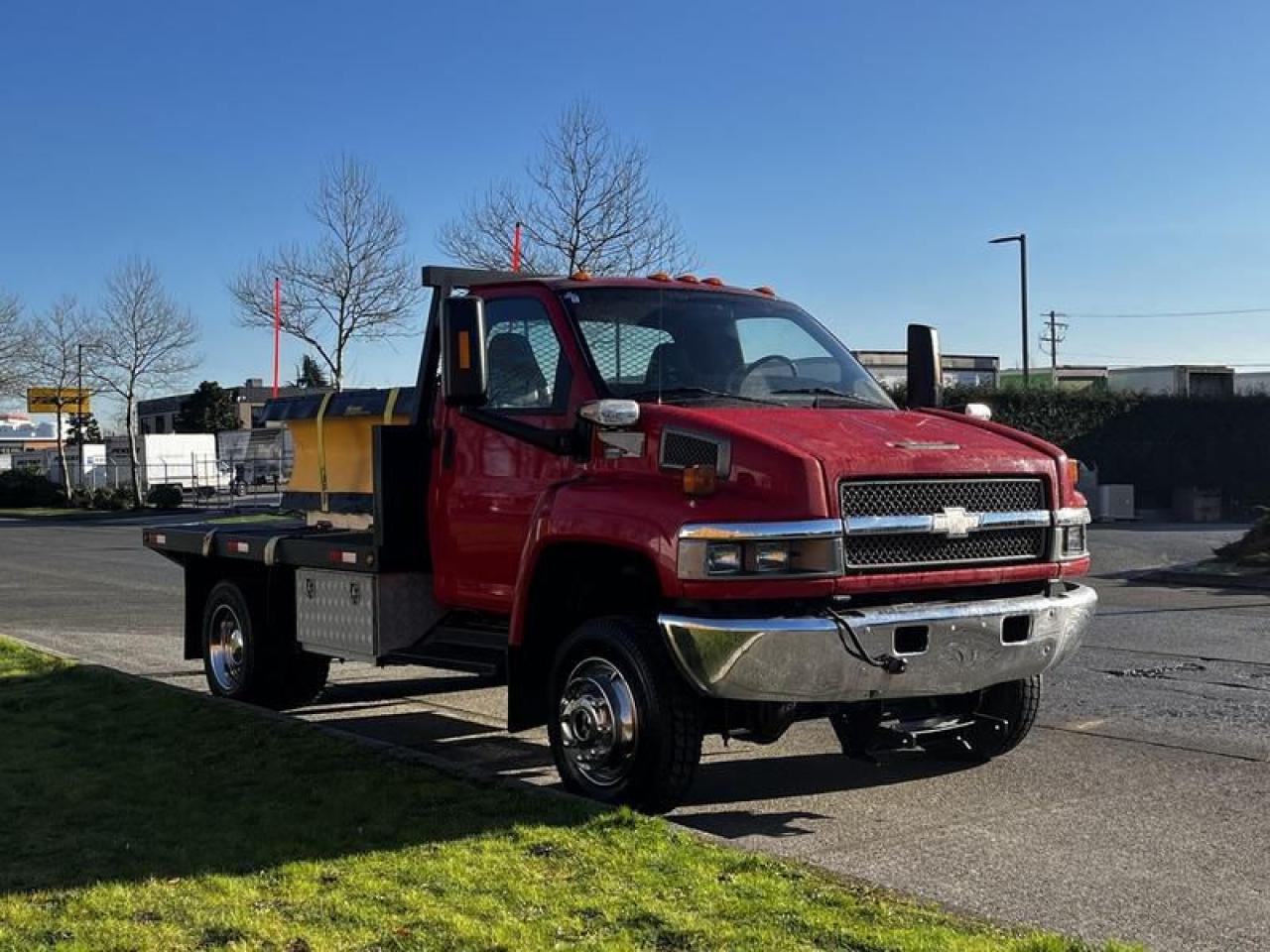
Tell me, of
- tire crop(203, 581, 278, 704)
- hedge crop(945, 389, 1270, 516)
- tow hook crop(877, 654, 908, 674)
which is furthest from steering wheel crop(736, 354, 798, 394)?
hedge crop(945, 389, 1270, 516)

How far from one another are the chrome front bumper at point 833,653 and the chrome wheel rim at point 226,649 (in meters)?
4.44

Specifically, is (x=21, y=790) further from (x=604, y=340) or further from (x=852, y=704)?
(x=852, y=704)

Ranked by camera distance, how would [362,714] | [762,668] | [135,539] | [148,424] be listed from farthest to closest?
[148,424]
[135,539]
[362,714]
[762,668]

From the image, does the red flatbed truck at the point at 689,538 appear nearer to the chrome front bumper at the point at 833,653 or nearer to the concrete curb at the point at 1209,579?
the chrome front bumper at the point at 833,653

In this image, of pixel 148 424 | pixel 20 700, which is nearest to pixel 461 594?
pixel 20 700

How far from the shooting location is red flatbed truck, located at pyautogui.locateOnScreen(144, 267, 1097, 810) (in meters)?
5.37

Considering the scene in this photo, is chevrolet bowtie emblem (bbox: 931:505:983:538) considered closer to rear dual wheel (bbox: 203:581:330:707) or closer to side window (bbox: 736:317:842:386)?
side window (bbox: 736:317:842:386)

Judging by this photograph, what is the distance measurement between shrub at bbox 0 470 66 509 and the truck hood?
53894 millimetres

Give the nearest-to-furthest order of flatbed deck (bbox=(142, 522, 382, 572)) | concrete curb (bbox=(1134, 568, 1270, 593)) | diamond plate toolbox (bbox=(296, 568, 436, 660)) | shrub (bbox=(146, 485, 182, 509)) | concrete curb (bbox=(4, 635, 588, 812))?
concrete curb (bbox=(4, 635, 588, 812))
diamond plate toolbox (bbox=(296, 568, 436, 660))
flatbed deck (bbox=(142, 522, 382, 572))
concrete curb (bbox=(1134, 568, 1270, 593))
shrub (bbox=(146, 485, 182, 509))

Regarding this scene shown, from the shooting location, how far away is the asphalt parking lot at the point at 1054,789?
4.86 m

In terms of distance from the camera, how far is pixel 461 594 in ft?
22.8

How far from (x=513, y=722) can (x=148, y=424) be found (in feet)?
369

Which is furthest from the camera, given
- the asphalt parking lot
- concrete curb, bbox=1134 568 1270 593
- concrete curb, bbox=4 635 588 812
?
concrete curb, bbox=1134 568 1270 593

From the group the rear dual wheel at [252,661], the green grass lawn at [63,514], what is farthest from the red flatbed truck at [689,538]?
the green grass lawn at [63,514]
